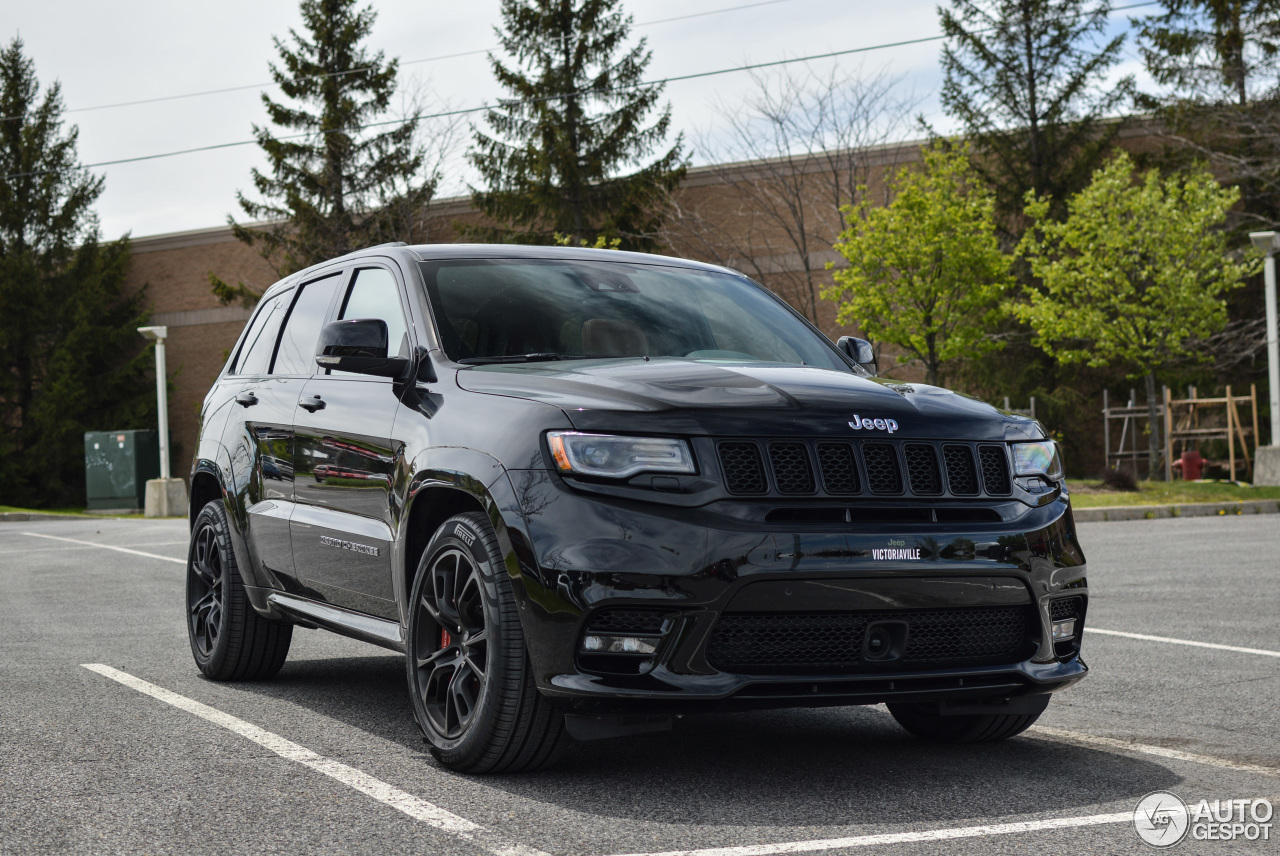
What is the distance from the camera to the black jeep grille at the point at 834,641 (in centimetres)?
426

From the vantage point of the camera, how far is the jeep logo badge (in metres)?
4.45

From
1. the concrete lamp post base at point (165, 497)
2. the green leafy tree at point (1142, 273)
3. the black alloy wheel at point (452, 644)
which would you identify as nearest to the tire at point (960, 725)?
the black alloy wheel at point (452, 644)

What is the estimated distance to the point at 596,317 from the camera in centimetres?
559

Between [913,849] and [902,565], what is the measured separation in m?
0.88

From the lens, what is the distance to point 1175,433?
29.5 m

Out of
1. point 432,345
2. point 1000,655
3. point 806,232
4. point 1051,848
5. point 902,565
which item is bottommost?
point 1051,848

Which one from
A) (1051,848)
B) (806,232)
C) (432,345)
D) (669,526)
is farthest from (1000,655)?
(806,232)

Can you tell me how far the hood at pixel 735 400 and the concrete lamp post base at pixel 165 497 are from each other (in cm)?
2695

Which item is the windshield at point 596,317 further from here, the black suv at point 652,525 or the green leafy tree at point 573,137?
the green leafy tree at point 573,137

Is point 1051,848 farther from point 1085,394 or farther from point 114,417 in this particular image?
point 114,417

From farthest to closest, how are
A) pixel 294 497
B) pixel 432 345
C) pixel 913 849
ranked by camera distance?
1. pixel 294 497
2. pixel 432 345
3. pixel 913 849

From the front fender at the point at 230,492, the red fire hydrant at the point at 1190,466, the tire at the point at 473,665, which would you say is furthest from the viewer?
the red fire hydrant at the point at 1190,466

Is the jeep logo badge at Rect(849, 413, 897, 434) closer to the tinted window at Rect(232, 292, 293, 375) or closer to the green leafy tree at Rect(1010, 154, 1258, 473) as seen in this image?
the tinted window at Rect(232, 292, 293, 375)

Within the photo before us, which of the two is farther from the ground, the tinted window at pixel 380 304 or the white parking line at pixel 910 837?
the tinted window at pixel 380 304
